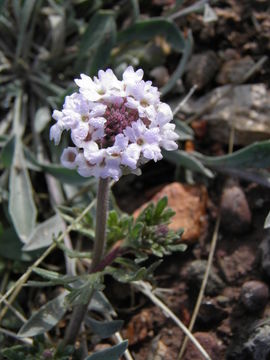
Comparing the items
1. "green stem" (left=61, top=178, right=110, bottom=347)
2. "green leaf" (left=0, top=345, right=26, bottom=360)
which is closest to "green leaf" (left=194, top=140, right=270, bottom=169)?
"green stem" (left=61, top=178, right=110, bottom=347)

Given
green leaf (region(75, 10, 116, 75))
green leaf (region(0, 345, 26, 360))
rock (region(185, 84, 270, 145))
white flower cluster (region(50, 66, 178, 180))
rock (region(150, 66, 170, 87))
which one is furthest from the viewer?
rock (region(150, 66, 170, 87))

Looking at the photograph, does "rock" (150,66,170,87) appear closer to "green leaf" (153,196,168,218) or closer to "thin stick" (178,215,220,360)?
"thin stick" (178,215,220,360)

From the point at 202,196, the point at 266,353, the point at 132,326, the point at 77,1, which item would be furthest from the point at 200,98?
the point at 266,353

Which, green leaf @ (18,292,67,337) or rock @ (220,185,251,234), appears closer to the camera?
green leaf @ (18,292,67,337)

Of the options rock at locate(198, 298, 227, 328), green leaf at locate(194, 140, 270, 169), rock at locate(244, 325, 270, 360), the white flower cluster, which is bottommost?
rock at locate(198, 298, 227, 328)

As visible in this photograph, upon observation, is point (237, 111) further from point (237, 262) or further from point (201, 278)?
point (201, 278)

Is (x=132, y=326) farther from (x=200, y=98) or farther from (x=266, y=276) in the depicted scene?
(x=200, y=98)
